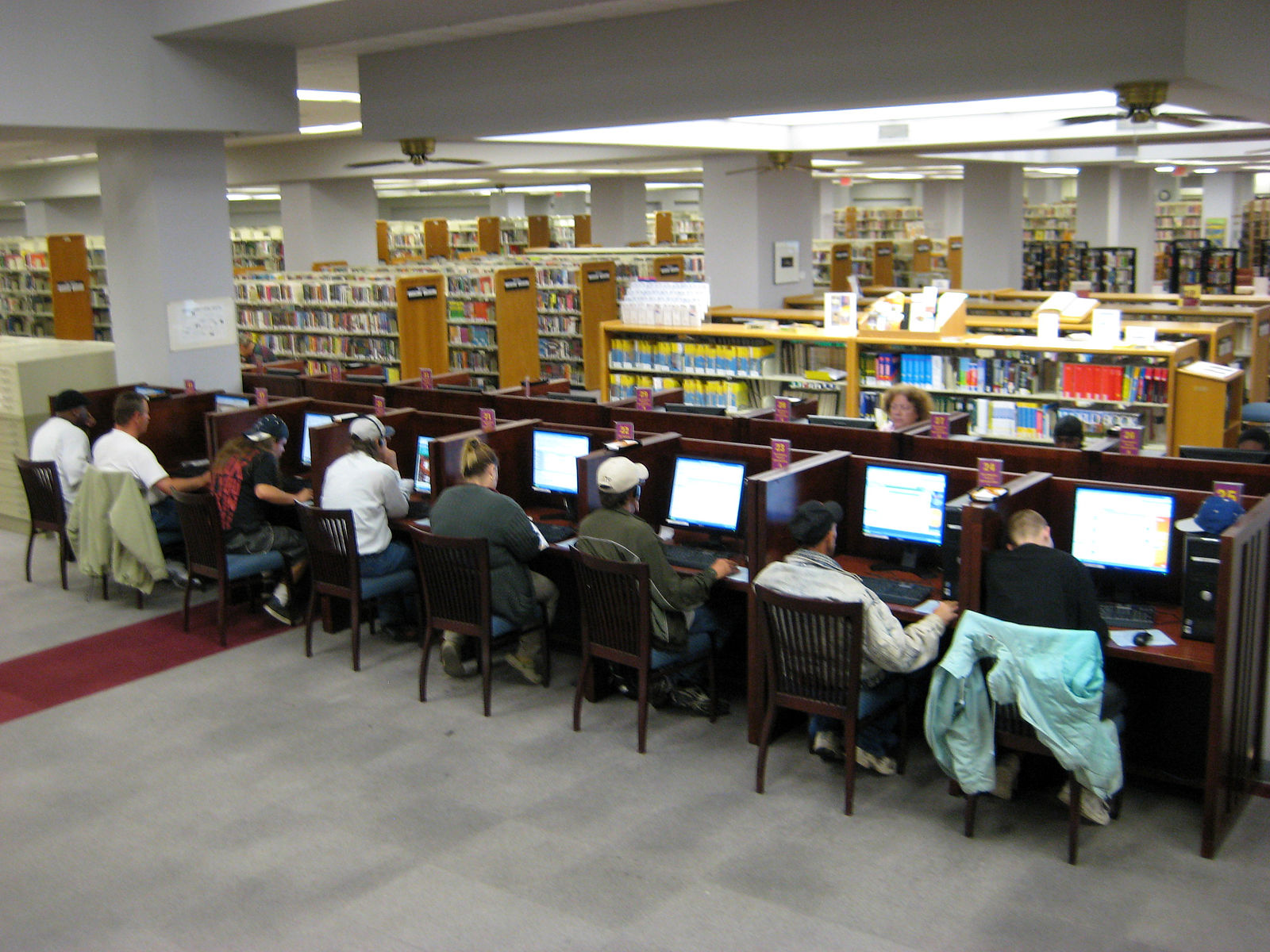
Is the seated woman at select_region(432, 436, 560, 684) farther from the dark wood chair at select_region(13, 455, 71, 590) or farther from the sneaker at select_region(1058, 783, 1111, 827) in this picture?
the dark wood chair at select_region(13, 455, 71, 590)

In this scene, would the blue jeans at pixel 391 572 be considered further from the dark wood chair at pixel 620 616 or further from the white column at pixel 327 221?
the white column at pixel 327 221

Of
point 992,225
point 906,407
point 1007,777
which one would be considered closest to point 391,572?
point 906,407

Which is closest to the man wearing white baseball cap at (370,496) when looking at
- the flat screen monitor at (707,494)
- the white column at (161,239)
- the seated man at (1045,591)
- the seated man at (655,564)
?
the seated man at (655,564)

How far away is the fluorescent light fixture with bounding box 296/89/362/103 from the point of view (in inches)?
396

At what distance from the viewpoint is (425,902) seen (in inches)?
142

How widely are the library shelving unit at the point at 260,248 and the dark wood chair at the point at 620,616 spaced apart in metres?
19.3

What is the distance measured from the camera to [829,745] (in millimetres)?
4363

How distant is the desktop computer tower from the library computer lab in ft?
0.06

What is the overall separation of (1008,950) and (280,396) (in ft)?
20.7

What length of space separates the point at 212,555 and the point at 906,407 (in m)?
3.80

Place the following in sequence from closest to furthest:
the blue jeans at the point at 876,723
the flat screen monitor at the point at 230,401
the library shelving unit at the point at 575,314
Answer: the blue jeans at the point at 876,723, the flat screen monitor at the point at 230,401, the library shelving unit at the point at 575,314

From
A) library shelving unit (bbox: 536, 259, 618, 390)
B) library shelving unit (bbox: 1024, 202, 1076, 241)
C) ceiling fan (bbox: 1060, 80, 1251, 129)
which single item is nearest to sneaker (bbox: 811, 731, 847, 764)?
ceiling fan (bbox: 1060, 80, 1251, 129)

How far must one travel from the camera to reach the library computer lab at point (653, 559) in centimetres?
364

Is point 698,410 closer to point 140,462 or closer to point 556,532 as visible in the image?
point 556,532
